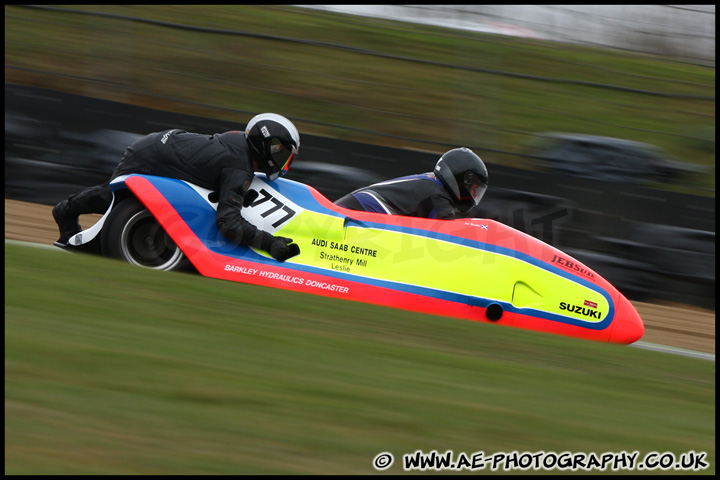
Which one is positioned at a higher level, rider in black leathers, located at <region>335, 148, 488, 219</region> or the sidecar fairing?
rider in black leathers, located at <region>335, 148, 488, 219</region>

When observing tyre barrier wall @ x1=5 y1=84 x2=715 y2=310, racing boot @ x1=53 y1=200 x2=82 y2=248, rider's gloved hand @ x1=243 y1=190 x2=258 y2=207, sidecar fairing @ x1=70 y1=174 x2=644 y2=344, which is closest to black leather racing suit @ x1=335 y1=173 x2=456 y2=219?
sidecar fairing @ x1=70 y1=174 x2=644 y2=344

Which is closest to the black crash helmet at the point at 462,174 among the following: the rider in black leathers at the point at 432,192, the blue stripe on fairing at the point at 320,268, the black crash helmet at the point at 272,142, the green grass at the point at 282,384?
the rider in black leathers at the point at 432,192

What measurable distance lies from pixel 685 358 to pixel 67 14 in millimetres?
8759

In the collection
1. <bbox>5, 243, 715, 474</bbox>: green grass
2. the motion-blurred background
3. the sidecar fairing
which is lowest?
<bbox>5, 243, 715, 474</bbox>: green grass

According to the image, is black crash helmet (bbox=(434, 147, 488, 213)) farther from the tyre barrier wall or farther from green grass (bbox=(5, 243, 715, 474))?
the tyre barrier wall

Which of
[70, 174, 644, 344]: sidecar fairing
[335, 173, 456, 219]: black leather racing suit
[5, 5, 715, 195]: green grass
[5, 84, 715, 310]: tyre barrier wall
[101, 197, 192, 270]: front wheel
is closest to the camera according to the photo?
[70, 174, 644, 344]: sidecar fairing

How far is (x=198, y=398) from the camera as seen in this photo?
355 centimetres

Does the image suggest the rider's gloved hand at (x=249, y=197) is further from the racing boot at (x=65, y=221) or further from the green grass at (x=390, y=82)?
the green grass at (x=390, y=82)

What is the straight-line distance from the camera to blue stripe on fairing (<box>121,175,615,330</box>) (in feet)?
19.7

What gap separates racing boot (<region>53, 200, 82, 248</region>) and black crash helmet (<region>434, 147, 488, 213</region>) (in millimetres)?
2928

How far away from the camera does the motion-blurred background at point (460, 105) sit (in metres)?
A: 8.89

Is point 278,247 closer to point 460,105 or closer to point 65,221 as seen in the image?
point 65,221

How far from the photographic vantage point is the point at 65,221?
669 centimetres

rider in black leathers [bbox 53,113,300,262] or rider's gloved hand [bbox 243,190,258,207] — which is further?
rider's gloved hand [bbox 243,190,258,207]
